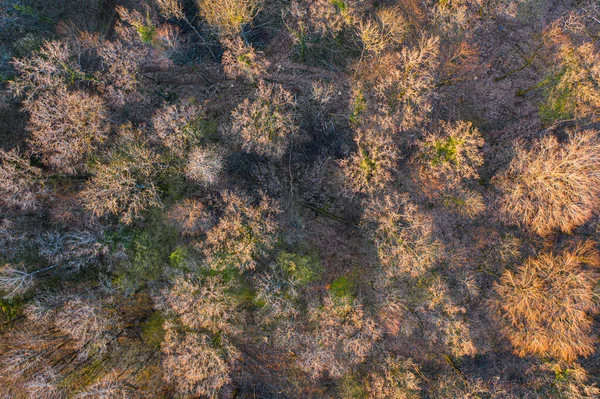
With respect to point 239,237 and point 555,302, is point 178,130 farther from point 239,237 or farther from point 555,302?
point 555,302

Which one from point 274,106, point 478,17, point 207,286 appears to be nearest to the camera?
point 207,286

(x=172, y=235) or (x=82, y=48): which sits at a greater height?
(x=82, y=48)

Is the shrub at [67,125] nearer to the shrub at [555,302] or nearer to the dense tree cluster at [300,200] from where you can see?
the dense tree cluster at [300,200]

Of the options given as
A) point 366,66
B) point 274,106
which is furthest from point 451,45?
point 274,106

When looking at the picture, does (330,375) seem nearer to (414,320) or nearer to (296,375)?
(296,375)

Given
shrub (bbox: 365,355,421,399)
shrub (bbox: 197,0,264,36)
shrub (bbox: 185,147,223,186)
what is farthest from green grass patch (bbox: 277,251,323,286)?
shrub (bbox: 197,0,264,36)

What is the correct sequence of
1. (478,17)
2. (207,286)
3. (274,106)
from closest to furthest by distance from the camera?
(207,286) → (274,106) → (478,17)

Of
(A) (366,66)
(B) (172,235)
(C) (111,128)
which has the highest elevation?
(A) (366,66)

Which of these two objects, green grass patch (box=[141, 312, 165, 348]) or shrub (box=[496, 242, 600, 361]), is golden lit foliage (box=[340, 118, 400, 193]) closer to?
shrub (box=[496, 242, 600, 361])
